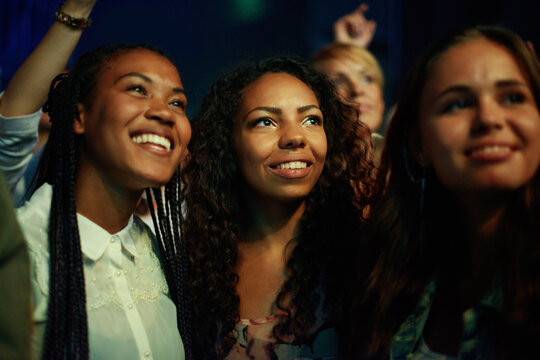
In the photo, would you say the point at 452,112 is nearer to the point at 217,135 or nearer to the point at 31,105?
the point at 217,135

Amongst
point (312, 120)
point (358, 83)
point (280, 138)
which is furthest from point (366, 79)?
point (280, 138)

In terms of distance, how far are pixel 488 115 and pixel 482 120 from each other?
2 cm

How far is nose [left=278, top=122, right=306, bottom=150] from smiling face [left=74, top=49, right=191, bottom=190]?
A: 1.31 feet

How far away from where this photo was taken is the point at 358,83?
3.75 m

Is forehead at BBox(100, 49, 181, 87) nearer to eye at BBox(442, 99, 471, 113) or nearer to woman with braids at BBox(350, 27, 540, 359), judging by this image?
woman with braids at BBox(350, 27, 540, 359)

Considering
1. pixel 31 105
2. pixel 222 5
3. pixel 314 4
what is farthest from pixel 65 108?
pixel 314 4

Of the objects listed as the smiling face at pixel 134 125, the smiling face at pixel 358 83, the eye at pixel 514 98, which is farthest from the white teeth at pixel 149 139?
the smiling face at pixel 358 83

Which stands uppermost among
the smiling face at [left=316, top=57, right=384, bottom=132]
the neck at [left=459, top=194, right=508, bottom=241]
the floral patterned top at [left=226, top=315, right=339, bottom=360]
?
the smiling face at [left=316, top=57, right=384, bottom=132]

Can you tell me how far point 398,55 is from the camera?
4.29m

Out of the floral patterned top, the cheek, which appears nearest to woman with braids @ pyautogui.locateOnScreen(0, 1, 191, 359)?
the floral patterned top

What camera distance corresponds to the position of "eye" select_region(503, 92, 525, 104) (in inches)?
53.9

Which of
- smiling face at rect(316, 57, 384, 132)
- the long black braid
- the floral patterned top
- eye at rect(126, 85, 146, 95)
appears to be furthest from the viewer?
smiling face at rect(316, 57, 384, 132)

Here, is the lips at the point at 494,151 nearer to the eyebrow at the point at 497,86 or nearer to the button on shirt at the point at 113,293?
the eyebrow at the point at 497,86

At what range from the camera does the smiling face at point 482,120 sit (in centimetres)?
133
